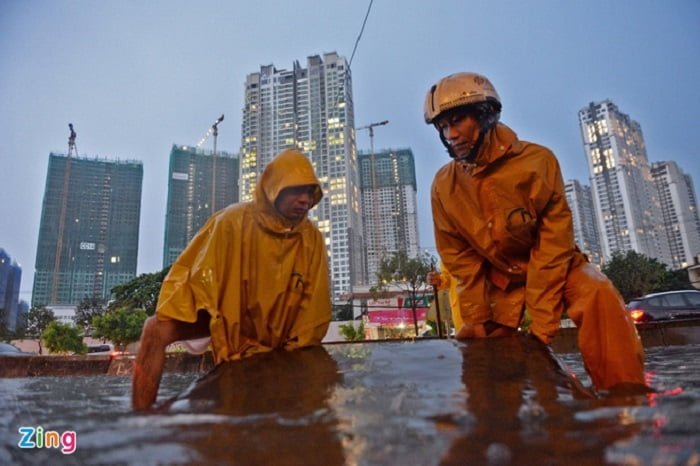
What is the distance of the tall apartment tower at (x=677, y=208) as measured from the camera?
6306 centimetres

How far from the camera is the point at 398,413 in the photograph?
123cm

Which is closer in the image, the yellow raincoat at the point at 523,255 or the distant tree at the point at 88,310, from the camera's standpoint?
the yellow raincoat at the point at 523,255

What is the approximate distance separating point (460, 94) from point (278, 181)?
1335 mm

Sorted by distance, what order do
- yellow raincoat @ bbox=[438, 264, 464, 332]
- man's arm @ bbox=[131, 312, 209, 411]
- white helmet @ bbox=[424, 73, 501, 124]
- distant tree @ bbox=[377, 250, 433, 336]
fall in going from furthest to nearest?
distant tree @ bbox=[377, 250, 433, 336], yellow raincoat @ bbox=[438, 264, 464, 332], white helmet @ bbox=[424, 73, 501, 124], man's arm @ bbox=[131, 312, 209, 411]

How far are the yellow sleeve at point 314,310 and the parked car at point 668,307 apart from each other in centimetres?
1035

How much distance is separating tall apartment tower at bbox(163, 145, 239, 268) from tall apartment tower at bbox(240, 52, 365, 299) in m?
4.12

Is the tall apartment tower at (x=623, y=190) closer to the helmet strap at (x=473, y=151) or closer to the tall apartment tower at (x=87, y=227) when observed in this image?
the helmet strap at (x=473, y=151)

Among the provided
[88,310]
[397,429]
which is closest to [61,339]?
[397,429]

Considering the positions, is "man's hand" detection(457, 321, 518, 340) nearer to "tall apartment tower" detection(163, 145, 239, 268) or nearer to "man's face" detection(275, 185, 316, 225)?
"man's face" detection(275, 185, 316, 225)

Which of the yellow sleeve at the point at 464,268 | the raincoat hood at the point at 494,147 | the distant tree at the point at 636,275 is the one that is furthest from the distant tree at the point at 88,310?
the raincoat hood at the point at 494,147

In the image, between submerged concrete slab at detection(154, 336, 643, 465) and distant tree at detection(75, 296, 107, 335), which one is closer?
submerged concrete slab at detection(154, 336, 643, 465)

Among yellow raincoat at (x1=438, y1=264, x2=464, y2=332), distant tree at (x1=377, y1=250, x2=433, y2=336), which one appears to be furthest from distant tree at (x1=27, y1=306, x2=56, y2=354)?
yellow raincoat at (x1=438, y1=264, x2=464, y2=332)

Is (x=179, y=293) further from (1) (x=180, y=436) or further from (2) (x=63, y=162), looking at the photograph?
(2) (x=63, y=162)

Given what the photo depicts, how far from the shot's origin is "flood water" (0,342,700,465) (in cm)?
91
